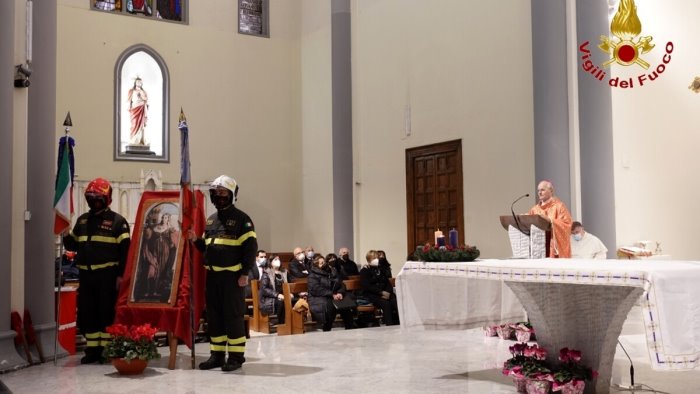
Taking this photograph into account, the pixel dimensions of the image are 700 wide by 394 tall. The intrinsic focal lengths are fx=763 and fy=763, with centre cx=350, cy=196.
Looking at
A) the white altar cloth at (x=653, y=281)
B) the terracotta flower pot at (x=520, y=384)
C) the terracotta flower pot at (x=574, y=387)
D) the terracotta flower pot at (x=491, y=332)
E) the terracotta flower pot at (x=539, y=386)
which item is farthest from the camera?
the terracotta flower pot at (x=491, y=332)

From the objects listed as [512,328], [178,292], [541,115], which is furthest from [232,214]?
[541,115]

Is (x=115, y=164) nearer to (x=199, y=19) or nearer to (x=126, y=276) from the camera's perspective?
(x=199, y=19)

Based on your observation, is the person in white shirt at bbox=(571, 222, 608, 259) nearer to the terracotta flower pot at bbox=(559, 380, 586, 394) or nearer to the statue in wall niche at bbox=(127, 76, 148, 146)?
the terracotta flower pot at bbox=(559, 380, 586, 394)

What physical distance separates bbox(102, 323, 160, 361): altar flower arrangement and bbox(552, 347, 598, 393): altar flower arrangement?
362 cm

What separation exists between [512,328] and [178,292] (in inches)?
149

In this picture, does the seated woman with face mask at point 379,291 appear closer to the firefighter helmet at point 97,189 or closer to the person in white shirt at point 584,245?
the person in white shirt at point 584,245

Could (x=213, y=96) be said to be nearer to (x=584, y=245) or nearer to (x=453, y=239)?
(x=584, y=245)

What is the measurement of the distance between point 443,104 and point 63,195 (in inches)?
283

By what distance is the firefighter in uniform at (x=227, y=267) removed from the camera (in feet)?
22.8

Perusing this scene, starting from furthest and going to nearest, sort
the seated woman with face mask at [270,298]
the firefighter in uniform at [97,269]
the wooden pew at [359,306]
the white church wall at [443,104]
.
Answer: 1. the white church wall at [443,104]
2. the wooden pew at [359,306]
3. the seated woman with face mask at [270,298]
4. the firefighter in uniform at [97,269]

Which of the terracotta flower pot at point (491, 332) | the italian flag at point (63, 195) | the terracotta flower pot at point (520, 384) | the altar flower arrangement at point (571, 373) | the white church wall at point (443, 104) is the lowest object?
the terracotta flower pot at point (491, 332)

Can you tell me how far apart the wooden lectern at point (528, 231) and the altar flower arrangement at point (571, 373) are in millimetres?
1834

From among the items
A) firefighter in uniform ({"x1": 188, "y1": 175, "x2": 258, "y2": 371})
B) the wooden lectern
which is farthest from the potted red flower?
the wooden lectern

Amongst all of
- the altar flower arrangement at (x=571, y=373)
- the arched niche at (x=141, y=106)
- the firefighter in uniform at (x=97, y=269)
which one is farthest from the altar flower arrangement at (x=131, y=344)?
the arched niche at (x=141, y=106)
